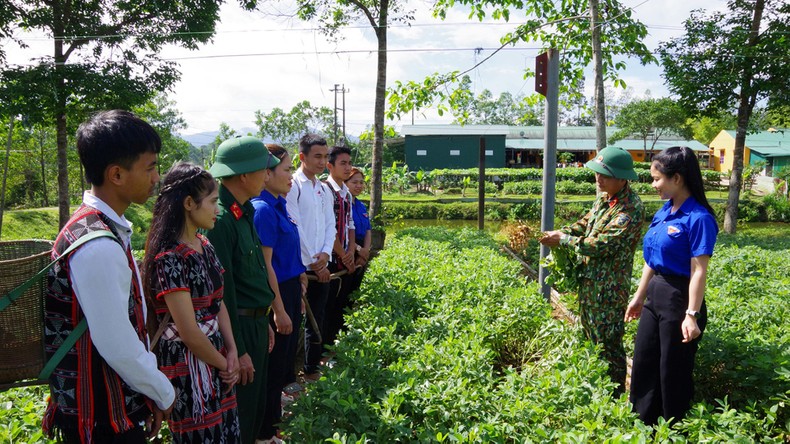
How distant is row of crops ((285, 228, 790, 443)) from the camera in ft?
7.24

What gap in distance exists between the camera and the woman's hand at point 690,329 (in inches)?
113

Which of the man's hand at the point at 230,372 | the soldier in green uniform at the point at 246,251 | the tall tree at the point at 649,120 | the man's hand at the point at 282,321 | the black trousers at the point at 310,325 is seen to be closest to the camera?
the man's hand at the point at 230,372

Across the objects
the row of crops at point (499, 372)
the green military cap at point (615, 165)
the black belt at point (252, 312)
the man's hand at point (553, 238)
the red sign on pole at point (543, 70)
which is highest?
the red sign on pole at point (543, 70)

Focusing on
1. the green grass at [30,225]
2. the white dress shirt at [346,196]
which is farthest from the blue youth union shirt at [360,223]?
the green grass at [30,225]

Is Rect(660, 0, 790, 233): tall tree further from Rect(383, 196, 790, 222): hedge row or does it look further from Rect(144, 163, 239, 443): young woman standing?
Rect(144, 163, 239, 443): young woman standing

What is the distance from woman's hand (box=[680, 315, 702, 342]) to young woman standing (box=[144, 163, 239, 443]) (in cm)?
236

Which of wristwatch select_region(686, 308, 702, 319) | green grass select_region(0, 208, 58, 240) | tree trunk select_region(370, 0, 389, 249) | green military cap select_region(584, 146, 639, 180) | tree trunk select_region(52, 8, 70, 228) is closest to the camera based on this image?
wristwatch select_region(686, 308, 702, 319)

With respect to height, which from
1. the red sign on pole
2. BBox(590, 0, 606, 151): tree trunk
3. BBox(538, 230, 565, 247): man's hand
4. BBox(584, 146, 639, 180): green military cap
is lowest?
BBox(538, 230, 565, 247): man's hand

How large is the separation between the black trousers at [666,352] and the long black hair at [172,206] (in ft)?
8.20

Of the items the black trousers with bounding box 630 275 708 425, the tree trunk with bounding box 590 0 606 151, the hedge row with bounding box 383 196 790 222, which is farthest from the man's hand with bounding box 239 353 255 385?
the hedge row with bounding box 383 196 790 222

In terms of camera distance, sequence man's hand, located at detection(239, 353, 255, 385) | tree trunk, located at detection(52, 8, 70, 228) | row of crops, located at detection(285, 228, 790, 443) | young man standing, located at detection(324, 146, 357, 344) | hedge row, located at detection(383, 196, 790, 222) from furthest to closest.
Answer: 1. hedge row, located at detection(383, 196, 790, 222)
2. tree trunk, located at detection(52, 8, 70, 228)
3. young man standing, located at detection(324, 146, 357, 344)
4. man's hand, located at detection(239, 353, 255, 385)
5. row of crops, located at detection(285, 228, 790, 443)

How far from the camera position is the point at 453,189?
28469 millimetres

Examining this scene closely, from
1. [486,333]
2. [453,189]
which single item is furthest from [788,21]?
[453,189]

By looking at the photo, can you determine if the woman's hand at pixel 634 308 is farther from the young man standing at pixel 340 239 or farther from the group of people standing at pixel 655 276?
the young man standing at pixel 340 239
